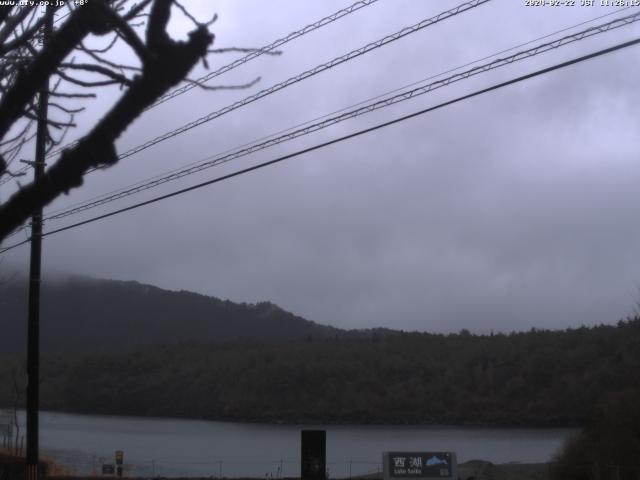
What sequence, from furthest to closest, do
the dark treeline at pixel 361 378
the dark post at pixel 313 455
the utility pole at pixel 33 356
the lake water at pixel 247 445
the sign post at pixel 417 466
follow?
the dark treeline at pixel 361 378 < the lake water at pixel 247 445 < the sign post at pixel 417 466 < the dark post at pixel 313 455 < the utility pole at pixel 33 356

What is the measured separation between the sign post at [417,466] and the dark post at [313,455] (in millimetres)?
2392

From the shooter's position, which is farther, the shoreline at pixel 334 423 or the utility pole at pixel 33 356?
the shoreline at pixel 334 423

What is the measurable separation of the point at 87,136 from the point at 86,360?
99866mm

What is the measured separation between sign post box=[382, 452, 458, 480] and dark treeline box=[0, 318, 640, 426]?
3707cm

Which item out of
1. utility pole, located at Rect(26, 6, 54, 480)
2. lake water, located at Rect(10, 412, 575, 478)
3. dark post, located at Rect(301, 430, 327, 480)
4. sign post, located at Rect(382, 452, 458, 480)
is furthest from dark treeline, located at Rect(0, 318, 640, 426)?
utility pole, located at Rect(26, 6, 54, 480)

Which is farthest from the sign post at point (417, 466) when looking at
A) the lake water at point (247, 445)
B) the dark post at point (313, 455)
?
the lake water at point (247, 445)

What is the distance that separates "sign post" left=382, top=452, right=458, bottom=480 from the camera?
2569 cm

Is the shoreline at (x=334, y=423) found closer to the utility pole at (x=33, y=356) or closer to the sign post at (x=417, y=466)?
the sign post at (x=417, y=466)

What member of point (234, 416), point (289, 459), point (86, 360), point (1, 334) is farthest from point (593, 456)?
point (1, 334)

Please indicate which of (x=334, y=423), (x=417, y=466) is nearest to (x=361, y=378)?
(x=334, y=423)

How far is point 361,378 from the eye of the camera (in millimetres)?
91312

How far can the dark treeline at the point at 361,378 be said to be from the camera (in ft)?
236

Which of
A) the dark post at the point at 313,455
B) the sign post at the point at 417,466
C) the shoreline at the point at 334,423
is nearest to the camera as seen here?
the dark post at the point at 313,455

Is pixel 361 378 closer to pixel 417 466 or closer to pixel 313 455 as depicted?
pixel 417 466
